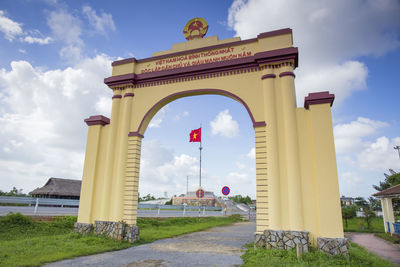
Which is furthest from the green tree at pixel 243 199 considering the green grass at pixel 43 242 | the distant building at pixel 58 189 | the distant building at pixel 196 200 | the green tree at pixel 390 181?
the green grass at pixel 43 242

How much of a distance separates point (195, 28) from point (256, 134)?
15.9 ft

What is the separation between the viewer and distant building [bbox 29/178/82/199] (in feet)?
68.9

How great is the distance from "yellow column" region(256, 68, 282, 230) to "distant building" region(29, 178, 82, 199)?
19093 millimetres

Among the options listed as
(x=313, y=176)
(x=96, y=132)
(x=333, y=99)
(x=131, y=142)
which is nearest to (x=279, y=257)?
(x=313, y=176)

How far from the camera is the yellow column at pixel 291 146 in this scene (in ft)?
23.0

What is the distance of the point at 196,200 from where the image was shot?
165 ft

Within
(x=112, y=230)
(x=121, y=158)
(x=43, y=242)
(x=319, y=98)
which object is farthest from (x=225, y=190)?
(x=43, y=242)

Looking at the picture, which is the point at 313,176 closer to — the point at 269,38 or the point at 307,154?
the point at 307,154

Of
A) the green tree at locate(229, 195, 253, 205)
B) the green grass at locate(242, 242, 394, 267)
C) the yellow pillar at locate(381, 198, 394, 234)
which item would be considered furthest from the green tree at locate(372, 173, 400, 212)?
the green tree at locate(229, 195, 253, 205)

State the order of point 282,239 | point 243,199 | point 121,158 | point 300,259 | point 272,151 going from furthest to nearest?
1. point 243,199
2. point 121,158
3. point 272,151
4. point 282,239
5. point 300,259

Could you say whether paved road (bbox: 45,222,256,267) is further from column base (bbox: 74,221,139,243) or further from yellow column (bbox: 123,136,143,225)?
yellow column (bbox: 123,136,143,225)

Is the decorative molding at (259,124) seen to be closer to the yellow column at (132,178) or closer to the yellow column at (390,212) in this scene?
the yellow column at (132,178)

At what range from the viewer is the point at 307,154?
24.3 ft

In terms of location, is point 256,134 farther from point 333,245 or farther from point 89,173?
point 89,173
